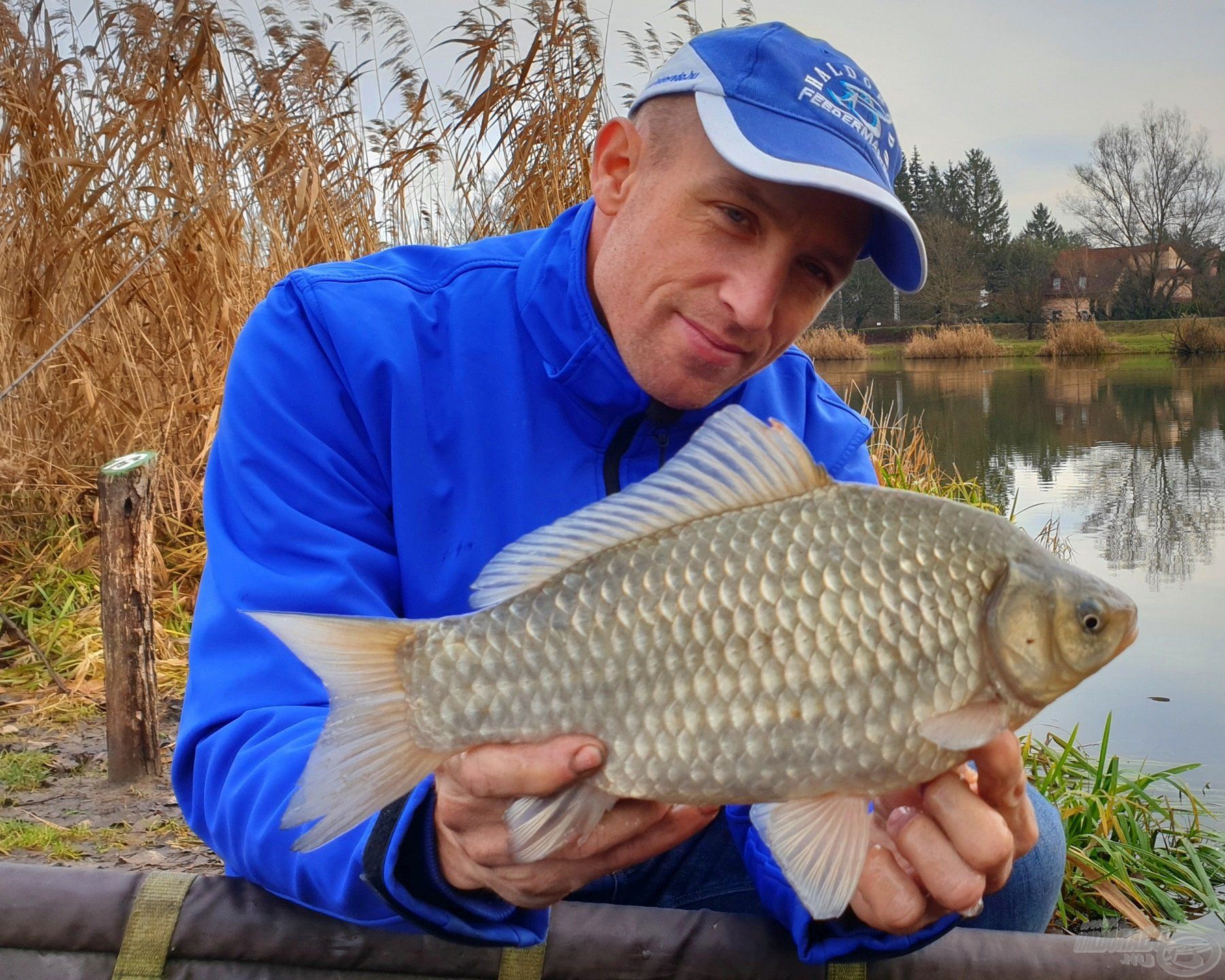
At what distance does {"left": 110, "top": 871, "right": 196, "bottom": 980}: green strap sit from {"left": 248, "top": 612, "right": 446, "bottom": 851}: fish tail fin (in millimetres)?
442

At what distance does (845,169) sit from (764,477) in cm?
42

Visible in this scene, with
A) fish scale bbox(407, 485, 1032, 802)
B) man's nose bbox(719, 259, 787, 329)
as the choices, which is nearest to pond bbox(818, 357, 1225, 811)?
man's nose bbox(719, 259, 787, 329)

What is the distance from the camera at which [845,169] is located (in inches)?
44.7

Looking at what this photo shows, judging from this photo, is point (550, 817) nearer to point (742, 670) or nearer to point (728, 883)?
point (742, 670)

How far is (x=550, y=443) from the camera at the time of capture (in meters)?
1.31

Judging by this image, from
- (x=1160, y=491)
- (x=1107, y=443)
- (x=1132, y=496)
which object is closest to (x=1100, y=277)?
(x=1107, y=443)

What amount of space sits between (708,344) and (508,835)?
58 centimetres

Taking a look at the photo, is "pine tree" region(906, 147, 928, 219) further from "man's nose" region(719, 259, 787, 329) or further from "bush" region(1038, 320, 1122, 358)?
"man's nose" region(719, 259, 787, 329)

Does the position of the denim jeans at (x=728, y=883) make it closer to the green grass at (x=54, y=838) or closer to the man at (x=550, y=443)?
the man at (x=550, y=443)

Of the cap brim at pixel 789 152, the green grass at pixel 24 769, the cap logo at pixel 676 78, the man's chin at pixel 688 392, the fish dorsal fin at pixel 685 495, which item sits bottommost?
the green grass at pixel 24 769

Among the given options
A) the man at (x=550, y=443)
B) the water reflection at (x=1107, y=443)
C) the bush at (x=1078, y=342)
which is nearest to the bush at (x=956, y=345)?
the bush at (x=1078, y=342)

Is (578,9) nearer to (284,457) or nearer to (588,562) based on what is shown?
(284,457)

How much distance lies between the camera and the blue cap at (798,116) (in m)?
1.12

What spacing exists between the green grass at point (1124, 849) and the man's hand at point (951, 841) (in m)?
1.16
